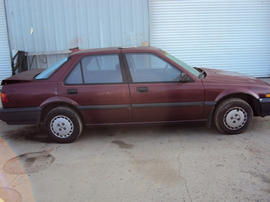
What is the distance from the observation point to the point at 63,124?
4.15 meters

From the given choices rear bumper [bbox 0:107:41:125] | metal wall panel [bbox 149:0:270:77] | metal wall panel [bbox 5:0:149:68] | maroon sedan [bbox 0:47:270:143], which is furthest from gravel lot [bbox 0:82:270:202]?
metal wall panel [bbox 149:0:270:77]

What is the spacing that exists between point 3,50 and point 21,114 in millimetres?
5748

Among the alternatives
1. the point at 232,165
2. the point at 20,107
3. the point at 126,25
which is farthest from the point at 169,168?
the point at 126,25

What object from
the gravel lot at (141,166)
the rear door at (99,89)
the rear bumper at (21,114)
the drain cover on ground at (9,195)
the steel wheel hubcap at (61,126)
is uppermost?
the rear door at (99,89)

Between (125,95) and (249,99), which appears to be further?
(249,99)

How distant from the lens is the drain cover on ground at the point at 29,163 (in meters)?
3.44

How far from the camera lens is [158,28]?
873 cm

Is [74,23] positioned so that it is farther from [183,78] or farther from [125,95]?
[183,78]

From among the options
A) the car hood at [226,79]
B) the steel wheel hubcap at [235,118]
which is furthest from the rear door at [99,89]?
the steel wheel hubcap at [235,118]

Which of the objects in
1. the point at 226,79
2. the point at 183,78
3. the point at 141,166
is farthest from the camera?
the point at 226,79

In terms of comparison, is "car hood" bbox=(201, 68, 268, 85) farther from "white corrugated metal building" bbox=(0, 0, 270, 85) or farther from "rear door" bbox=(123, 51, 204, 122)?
"white corrugated metal building" bbox=(0, 0, 270, 85)

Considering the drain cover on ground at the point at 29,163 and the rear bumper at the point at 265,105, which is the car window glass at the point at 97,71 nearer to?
the drain cover on ground at the point at 29,163

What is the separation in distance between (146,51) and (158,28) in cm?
490

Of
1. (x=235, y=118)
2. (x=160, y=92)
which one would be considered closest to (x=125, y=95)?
(x=160, y=92)
